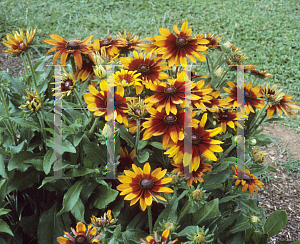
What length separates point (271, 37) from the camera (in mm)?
3670

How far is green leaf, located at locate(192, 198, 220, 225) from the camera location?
1.16 metres

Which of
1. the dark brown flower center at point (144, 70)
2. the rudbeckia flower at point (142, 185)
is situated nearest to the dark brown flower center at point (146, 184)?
the rudbeckia flower at point (142, 185)

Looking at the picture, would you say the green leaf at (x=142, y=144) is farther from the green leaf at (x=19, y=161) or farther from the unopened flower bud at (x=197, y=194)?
the green leaf at (x=19, y=161)

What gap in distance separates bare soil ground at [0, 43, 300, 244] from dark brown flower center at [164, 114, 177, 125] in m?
1.10

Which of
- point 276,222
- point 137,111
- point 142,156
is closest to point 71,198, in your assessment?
point 142,156

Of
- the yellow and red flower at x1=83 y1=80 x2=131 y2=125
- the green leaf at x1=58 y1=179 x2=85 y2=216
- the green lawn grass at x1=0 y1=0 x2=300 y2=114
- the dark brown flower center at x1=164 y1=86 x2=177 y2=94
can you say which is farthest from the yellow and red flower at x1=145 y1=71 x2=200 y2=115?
the green lawn grass at x1=0 y1=0 x2=300 y2=114

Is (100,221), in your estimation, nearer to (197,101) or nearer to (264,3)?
(197,101)

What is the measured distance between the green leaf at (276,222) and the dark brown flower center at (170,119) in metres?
0.64

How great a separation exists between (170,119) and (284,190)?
4.64 feet

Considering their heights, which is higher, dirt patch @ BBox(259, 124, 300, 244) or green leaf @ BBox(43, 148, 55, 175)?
green leaf @ BBox(43, 148, 55, 175)

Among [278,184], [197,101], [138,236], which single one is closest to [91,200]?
Answer: [138,236]

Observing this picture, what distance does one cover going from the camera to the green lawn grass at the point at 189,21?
3.39m

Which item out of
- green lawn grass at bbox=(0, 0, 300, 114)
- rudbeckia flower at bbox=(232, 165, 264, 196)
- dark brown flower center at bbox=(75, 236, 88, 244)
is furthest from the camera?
green lawn grass at bbox=(0, 0, 300, 114)

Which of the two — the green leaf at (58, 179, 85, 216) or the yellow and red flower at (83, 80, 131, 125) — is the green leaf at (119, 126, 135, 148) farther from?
the green leaf at (58, 179, 85, 216)
